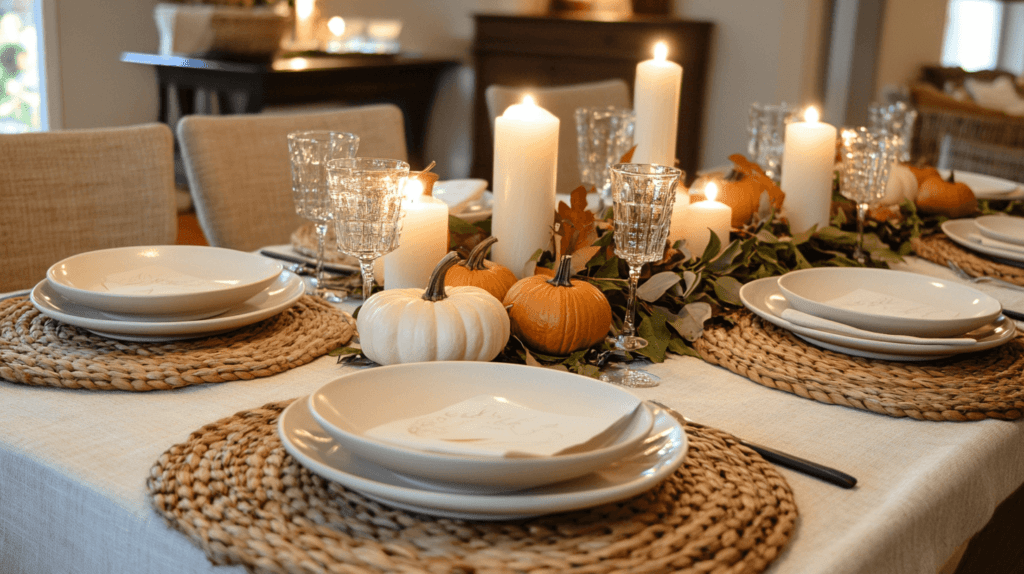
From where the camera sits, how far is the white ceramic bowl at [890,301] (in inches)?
34.0

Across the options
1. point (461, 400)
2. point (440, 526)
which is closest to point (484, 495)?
point (440, 526)

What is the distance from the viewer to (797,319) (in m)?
0.91

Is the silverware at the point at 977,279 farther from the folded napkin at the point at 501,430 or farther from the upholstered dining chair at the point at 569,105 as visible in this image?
the upholstered dining chair at the point at 569,105

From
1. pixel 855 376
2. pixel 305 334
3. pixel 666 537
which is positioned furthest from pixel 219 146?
pixel 666 537

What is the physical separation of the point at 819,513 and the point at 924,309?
46cm

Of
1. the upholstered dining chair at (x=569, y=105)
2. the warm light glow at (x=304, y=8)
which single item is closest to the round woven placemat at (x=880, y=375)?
the upholstered dining chair at (x=569, y=105)

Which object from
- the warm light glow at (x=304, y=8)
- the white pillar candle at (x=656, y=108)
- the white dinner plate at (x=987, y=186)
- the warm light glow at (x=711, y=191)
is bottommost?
the white dinner plate at (x=987, y=186)

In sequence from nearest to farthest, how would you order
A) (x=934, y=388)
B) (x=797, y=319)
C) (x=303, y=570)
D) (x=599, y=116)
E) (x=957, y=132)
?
(x=303, y=570) → (x=934, y=388) → (x=797, y=319) → (x=599, y=116) → (x=957, y=132)

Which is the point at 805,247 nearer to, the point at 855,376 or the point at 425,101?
the point at 855,376

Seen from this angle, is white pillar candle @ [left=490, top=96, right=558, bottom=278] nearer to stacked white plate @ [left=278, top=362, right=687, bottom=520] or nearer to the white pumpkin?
the white pumpkin

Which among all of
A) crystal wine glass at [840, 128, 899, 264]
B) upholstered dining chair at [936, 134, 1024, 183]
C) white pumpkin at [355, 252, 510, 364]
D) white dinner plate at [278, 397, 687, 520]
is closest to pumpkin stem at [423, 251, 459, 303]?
white pumpkin at [355, 252, 510, 364]

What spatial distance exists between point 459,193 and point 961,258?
30.2 inches

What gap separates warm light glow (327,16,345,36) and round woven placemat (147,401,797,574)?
4293 millimetres

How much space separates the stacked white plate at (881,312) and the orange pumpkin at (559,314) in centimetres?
20
